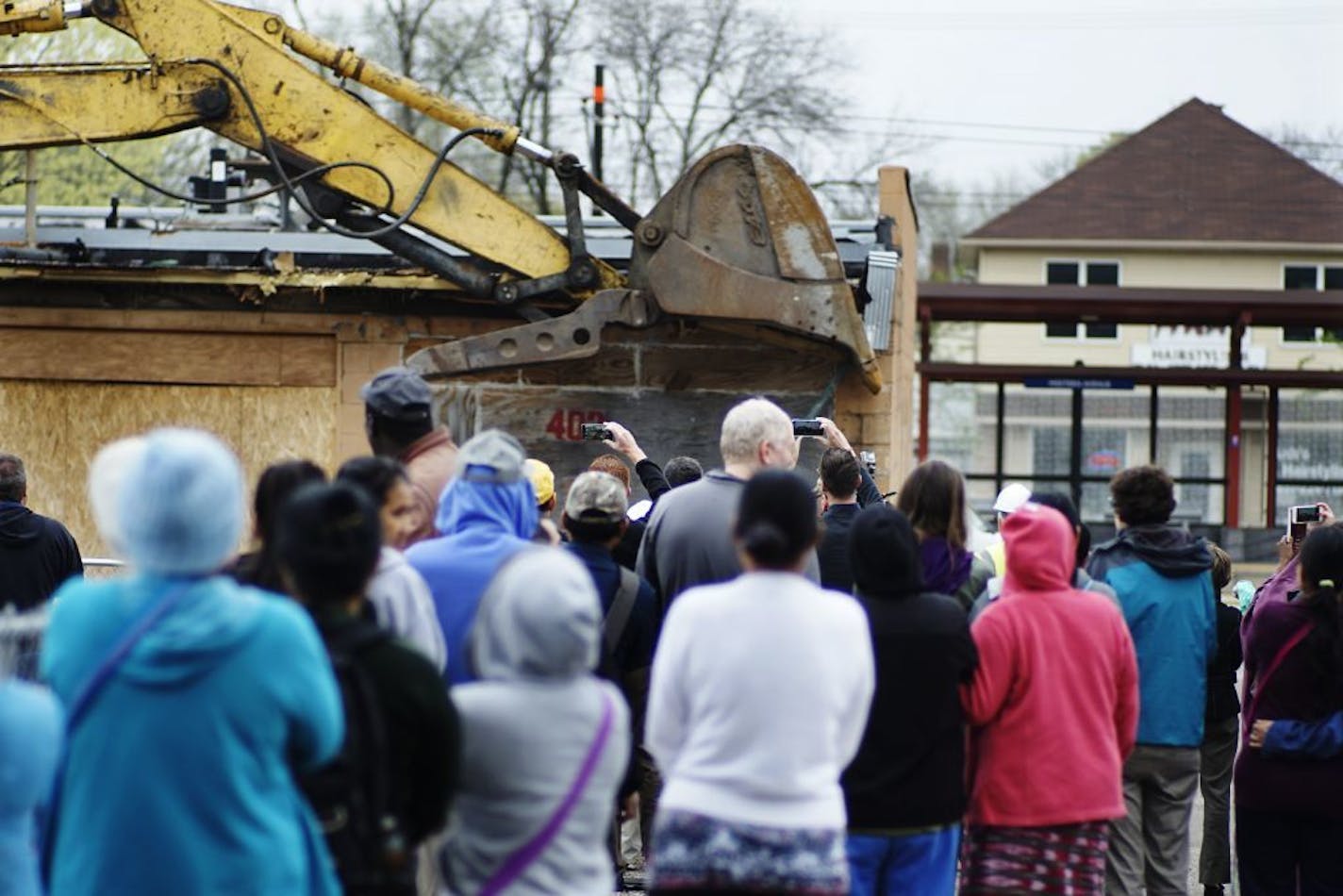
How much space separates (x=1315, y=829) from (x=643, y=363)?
5.98m

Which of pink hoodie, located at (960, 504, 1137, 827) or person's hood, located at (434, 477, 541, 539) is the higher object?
person's hood, located at (434, 477, 541, 539)

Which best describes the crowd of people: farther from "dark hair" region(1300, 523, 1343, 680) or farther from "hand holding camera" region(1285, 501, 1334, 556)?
"hand holding camera" region(1285, 501, 1334, 556)

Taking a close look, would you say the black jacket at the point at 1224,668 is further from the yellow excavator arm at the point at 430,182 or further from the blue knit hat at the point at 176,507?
the blue knit hat at the point at 176,507

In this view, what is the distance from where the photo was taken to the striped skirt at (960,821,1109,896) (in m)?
5.66

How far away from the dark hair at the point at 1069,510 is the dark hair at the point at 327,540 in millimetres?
3124

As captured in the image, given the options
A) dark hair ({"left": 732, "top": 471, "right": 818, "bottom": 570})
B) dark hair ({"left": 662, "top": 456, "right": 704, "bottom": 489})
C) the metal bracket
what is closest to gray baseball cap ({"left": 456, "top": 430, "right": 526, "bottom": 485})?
dark hair ({"left": 732, "top": 471, "right": 818, "bottom": 570})

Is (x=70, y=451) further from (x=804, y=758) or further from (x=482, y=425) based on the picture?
(x=804, y=758)

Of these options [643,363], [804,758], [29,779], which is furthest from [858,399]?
[29,779]

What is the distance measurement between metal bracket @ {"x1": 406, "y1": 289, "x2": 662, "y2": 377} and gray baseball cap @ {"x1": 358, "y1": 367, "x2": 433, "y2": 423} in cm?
504

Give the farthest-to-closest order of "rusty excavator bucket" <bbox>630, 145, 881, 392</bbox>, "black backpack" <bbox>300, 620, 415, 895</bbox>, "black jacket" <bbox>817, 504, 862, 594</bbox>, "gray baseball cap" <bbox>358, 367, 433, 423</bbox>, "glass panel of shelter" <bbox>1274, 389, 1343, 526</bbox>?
"glass panel of shelter" <bbox>1274, 389, 1343, 526</bbox>
"rusty excavator bucket" <bbox>630, 145, 881, 392</bbox>
"black jacket" <bbox>817, 504, 862, 594</bbox>
"gray baseball cap" <bbox>358, 367, 433, 423</bbox>
"black backpack" <bbox>300, 620, 415, 895</bbox>

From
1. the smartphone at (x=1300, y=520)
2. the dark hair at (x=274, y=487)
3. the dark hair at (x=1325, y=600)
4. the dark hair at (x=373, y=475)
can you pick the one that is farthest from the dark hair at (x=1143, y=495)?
the dark hair at (x=274, y=487)

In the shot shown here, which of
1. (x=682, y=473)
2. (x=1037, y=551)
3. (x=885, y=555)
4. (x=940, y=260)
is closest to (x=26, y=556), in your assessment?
(x=682, y=473)

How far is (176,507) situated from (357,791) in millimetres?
766

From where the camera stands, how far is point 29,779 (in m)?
3.80
